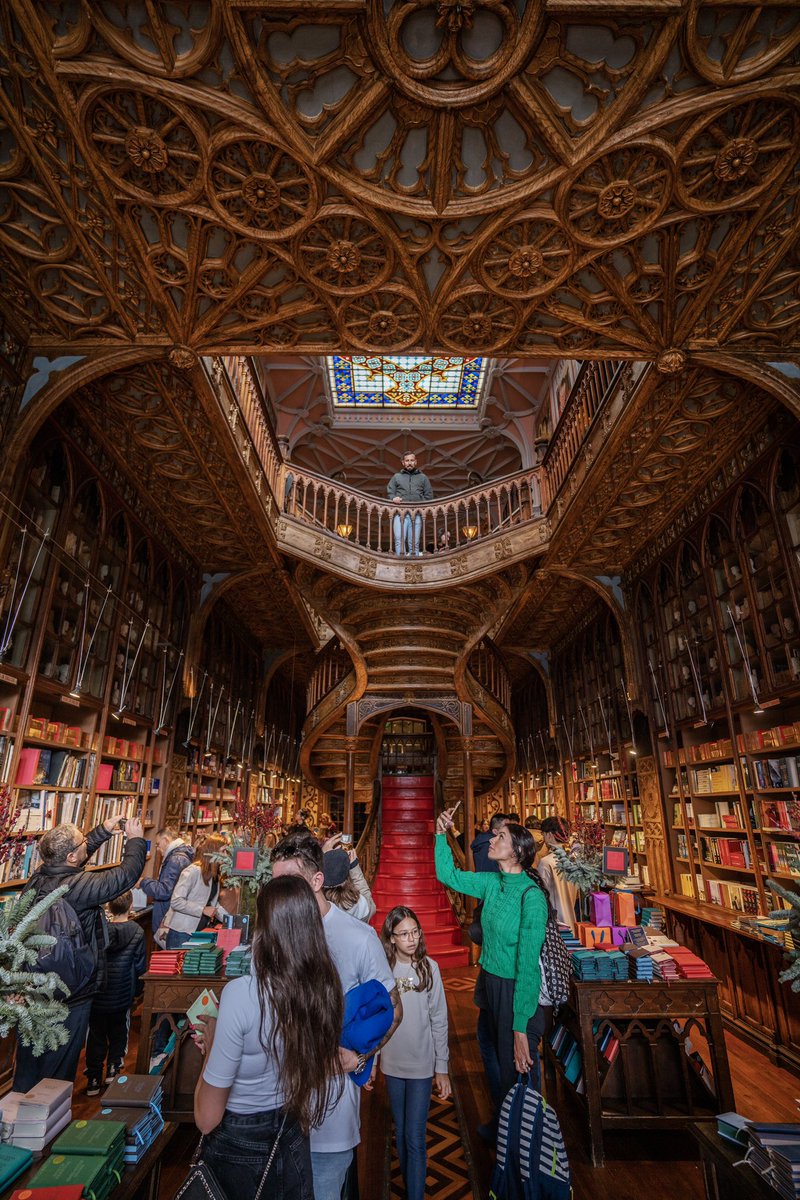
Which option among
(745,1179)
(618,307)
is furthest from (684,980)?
(618,307)

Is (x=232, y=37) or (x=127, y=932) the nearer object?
(x=232, y=37)

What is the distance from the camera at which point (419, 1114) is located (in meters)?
2.43

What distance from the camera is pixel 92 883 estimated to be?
2766 millimetres

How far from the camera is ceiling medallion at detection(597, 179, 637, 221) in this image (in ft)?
10.3

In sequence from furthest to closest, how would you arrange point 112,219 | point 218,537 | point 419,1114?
point 218,537
point 112,219
point 419,1114

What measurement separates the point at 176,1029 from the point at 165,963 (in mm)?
314

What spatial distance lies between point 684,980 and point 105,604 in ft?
16.5

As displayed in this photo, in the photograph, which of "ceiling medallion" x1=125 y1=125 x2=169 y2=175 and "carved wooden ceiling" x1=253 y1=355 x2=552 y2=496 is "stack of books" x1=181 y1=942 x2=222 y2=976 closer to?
"ceiling medallion" x1=125 y1=125 x2=169 y2=175

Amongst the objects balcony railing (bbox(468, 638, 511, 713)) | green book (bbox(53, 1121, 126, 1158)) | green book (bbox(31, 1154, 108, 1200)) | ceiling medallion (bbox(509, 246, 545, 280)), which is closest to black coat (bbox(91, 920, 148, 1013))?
green book (bbox(53, 1121, 126, 1158))

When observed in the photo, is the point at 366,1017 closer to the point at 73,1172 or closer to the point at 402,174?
the point at 73,1172

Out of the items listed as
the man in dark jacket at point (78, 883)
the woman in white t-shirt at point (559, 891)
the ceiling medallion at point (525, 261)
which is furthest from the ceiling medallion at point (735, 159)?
the man in dark jacket at point (78, 883)

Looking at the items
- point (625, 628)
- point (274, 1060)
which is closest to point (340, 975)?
point (274, 1060)

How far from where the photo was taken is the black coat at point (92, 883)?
8.86 ft

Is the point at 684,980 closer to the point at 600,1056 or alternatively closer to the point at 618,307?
the point at 600,1056
